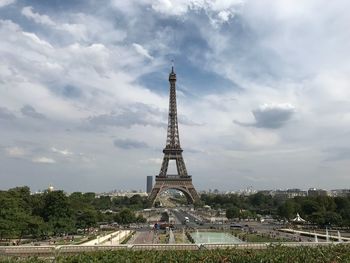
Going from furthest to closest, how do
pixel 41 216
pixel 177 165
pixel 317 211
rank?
pixel 177 165 → pixel 317 211 → pixel 41 216

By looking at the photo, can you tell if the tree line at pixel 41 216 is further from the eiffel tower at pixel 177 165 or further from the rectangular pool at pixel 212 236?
the eiffel tower at pixel 177 165

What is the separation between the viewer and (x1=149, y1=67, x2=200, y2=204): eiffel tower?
103 m

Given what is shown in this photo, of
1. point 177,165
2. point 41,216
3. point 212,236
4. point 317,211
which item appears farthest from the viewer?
point 177,165

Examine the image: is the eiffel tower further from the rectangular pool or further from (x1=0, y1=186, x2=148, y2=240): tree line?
the rectangular pool

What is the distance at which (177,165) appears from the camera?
106m

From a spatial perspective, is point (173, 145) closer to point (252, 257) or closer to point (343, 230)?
point (343, 230)

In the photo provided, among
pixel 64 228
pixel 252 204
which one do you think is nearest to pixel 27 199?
pixel 64 228

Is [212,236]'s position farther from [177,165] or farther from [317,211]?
[177,165]

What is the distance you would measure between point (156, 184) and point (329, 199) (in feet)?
128

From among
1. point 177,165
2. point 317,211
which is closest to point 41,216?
point 317,211

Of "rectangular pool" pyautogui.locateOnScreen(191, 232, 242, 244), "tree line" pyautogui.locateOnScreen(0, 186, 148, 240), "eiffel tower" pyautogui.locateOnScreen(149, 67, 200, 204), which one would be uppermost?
"eiffel tower" pyautogui.locateOnScreen(149, 67, 200, 204)

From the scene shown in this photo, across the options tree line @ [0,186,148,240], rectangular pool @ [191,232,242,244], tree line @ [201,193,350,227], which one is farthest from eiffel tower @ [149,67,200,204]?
rectangular pool @ [191,232,242,244]

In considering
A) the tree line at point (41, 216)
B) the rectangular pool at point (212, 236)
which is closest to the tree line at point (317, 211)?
the rectangular pool at point (212, 236)

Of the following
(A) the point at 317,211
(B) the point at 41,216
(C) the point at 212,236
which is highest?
(A) the point at 317,211
